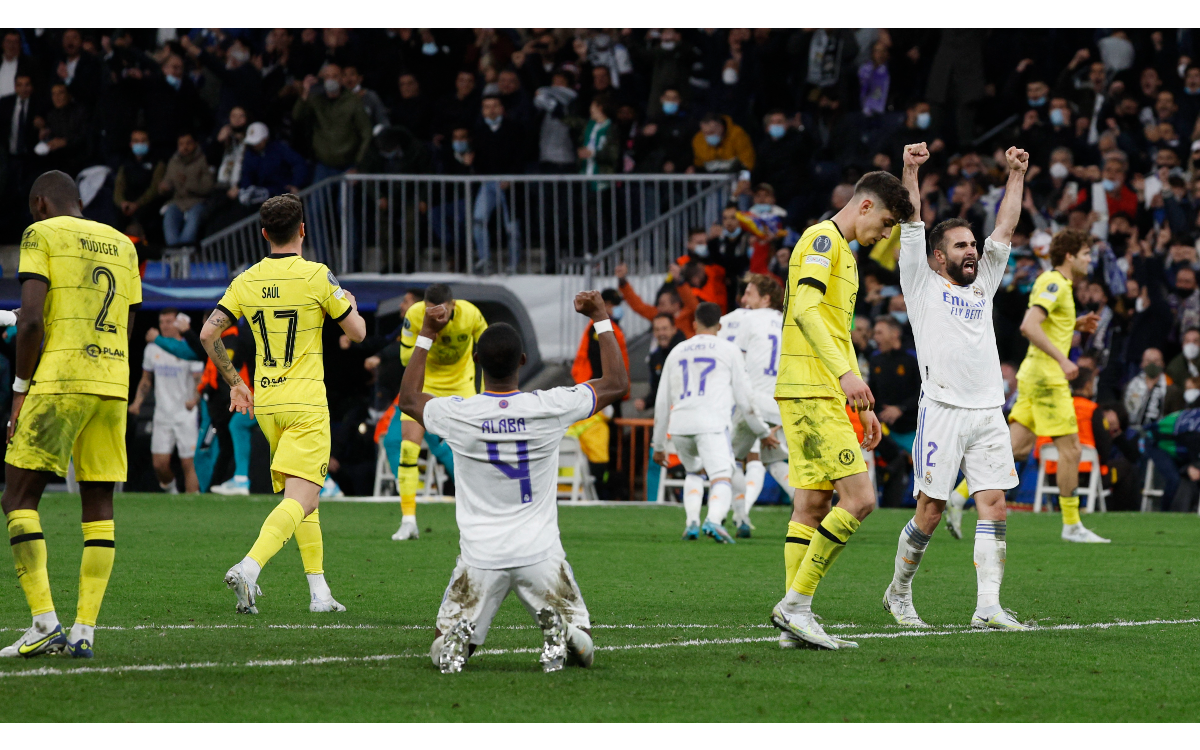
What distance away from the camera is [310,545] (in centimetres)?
838

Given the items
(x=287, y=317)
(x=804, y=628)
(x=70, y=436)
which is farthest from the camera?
(x=287, y=317)

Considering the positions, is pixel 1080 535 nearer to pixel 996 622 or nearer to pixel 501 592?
pixel 996 622

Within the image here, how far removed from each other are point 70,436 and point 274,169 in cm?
1740

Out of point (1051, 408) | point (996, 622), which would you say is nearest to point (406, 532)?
point (1051, 408)

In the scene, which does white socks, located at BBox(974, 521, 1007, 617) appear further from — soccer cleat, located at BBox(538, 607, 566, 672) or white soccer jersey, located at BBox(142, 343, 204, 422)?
white soccer jersey, located at BBox(142, 343, 204, 422)

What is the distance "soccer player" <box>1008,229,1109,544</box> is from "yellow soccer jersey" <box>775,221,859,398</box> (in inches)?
215

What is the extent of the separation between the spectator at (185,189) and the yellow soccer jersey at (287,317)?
15.6 meters

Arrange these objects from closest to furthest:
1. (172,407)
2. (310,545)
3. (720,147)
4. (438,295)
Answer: (310,545) < (438,295) < (172,407) < (720,147)

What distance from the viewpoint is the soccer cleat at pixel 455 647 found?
583cm

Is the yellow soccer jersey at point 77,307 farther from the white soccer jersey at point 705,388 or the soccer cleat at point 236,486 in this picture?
the soccer cleat at point 236,486

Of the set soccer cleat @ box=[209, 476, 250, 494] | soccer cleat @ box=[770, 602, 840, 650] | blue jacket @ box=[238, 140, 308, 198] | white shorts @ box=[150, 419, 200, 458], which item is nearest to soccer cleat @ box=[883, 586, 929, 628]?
soccer cleat @ box=[770, 602, 840, 650]

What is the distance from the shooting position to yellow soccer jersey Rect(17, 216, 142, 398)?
6.27m
